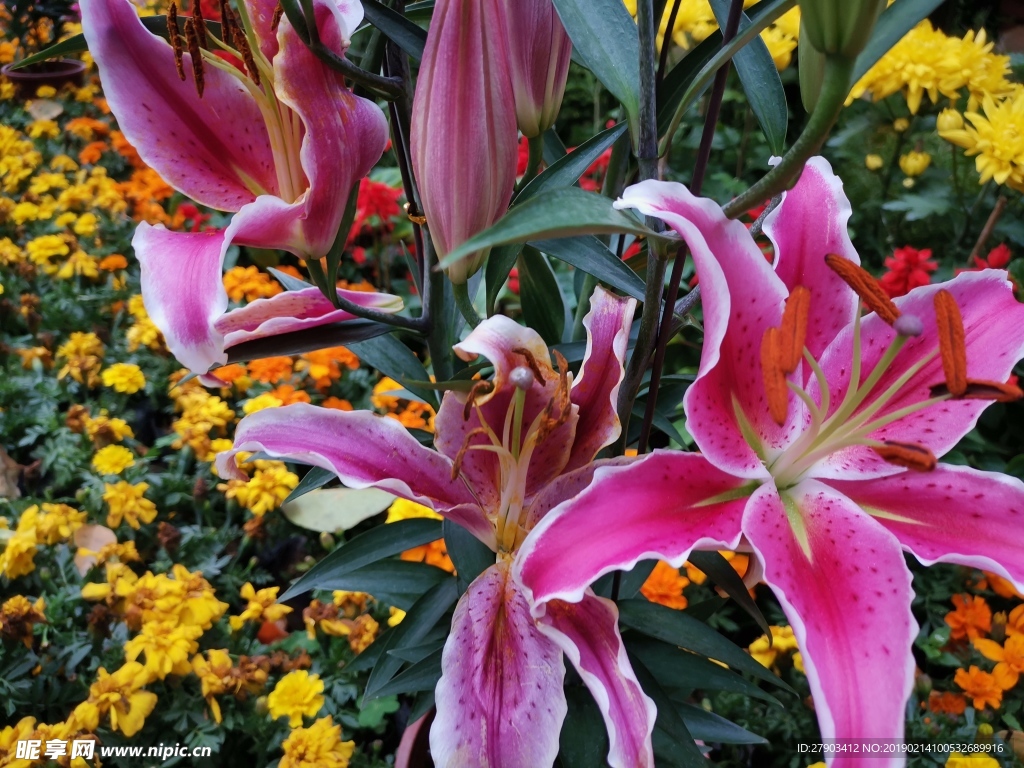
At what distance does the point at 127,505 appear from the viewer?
1.10 metres

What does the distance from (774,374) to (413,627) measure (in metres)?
0.37

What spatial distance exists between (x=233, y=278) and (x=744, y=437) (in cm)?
122

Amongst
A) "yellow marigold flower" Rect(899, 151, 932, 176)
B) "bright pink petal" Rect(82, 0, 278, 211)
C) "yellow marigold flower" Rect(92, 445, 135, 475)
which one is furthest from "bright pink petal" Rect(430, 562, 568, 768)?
"yellow marigold flower" Rect(899, 151, 932, 176)

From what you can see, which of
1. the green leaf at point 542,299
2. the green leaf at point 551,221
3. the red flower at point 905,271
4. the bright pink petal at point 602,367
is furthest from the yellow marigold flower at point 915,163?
the green leaf at point 551,221

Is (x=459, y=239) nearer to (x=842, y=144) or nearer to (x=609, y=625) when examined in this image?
(x=609, y=625)

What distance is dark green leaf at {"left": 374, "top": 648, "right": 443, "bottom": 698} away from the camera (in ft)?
2.03

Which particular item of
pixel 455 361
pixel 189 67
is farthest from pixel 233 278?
pixel 189 67

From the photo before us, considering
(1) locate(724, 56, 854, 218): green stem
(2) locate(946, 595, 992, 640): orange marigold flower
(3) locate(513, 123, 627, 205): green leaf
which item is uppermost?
(1) locate(724, 56, 854, 218): green stem

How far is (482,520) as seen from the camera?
496mm

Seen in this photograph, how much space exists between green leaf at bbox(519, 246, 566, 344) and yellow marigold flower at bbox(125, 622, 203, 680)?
515 mm

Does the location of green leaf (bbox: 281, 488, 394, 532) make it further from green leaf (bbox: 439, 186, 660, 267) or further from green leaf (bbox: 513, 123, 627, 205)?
green leaf (bbox: 439, 186, 660, 267)

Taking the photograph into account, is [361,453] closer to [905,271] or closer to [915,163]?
[905,271]

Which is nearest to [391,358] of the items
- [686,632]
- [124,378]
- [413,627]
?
[413,627]

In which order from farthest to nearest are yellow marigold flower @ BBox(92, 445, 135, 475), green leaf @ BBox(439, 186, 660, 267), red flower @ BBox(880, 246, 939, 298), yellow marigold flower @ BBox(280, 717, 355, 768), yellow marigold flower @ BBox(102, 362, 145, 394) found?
yellow marigold flower @ BBox(102, 362, 145, 394) → yellow marigold flower @ BBox(92, 445, 135, 475) → red flower @ BBox(880, 246, 939, 298) → yellow marigold flower @ BBox(280, 717, 355, 768) → green leaf @ BBox(439, 186, 660, 267)
